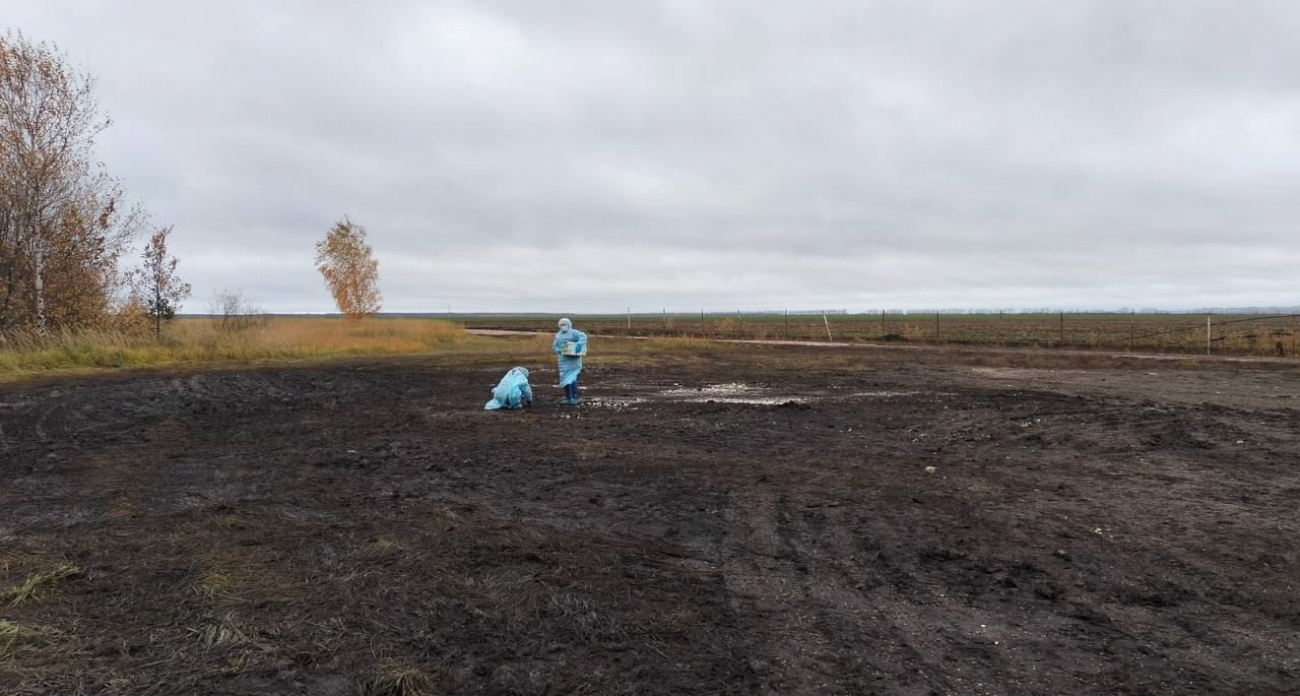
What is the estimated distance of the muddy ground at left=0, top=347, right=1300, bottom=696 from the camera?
3006 mm

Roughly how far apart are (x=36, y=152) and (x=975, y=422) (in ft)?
80.1

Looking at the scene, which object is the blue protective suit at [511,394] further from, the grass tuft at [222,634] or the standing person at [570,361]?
the grass tuft at [222,634]

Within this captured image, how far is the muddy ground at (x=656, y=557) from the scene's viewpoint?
3.01m

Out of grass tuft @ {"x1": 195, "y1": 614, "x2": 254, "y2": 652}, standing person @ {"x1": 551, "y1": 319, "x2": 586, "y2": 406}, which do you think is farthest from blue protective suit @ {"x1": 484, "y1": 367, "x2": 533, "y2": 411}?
grass tuft @ {"x1": 195, "y1": 614, "x2": 254, "y2": 652}

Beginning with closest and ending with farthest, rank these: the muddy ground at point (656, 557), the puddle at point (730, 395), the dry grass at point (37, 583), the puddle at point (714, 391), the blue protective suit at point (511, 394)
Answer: the muddy ground at point (656, 557)
the dry grass at point (37, 583)
the blue protective suit at point (511, 394)
the puddle at point (730, 395)
the puddle at point (714, 391)

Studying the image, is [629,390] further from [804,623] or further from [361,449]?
[804,623]

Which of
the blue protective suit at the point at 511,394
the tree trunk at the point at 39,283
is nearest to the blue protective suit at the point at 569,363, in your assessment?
the blue protective suit at the point at 511,394

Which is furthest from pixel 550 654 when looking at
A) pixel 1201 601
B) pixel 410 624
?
pixel 1201 601

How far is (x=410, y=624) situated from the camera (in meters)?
3.37

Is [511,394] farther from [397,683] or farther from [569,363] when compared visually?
[397,683]

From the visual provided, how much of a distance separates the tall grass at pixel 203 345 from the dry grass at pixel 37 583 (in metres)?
16.7

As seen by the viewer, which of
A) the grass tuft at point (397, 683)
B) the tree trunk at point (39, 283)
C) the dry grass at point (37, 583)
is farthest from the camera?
the tree trunk at point (39, 283)

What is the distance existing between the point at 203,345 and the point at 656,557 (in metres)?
22.5

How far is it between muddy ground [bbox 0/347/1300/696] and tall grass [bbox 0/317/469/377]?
35.6 feet
